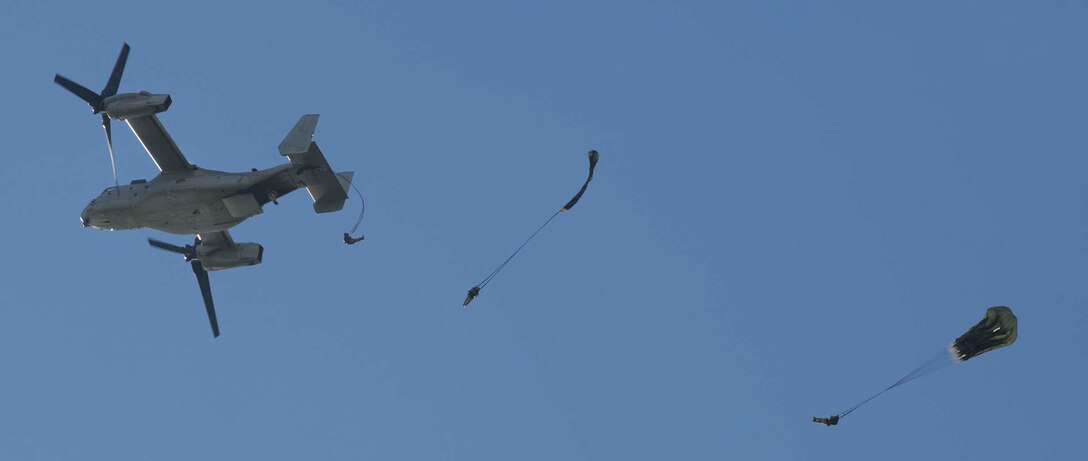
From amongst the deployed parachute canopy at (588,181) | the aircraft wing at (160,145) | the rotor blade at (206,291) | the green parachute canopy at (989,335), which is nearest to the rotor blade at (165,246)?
the rotor blade at (206,291)

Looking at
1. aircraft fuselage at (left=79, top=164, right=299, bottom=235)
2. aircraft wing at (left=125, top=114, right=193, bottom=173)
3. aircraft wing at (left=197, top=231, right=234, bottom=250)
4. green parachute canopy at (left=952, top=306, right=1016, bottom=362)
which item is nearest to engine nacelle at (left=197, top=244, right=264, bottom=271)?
aircraft wing at (left=197, top=231, right=234, bottom=250)

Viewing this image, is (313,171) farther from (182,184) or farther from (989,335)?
(989,335)

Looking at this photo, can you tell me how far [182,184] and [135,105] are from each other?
343 cm

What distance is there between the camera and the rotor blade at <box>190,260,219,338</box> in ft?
203

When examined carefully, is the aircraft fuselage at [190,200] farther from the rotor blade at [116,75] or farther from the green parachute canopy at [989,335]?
the green parachute canopy at [989,335]

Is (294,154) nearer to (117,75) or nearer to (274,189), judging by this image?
(274,189)

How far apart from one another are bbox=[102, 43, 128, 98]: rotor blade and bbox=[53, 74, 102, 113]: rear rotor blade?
0.36 meters

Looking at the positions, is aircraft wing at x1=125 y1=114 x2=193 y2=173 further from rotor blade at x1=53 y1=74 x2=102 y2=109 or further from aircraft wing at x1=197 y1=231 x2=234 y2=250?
aircraft wing at x1=197 y1=231 x2=234 y2=250

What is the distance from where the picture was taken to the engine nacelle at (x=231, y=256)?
59.6m

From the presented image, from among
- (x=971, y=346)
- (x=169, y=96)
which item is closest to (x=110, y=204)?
(x=169, y=96)

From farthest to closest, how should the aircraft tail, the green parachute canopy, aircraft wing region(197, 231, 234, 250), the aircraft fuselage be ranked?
1. aircraft wing region(197, 231, 234, 250)
2. the aircraft fuselage
3. the aircraft tail
4. the green parachute canopy

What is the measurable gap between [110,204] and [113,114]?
3805mm

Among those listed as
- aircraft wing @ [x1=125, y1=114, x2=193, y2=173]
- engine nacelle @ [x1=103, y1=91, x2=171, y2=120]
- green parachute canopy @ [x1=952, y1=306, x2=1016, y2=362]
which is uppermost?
engine nacelle @ [x1=103, y1=91, x2=171, y2=120]

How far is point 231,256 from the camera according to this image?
5978 centimetres
